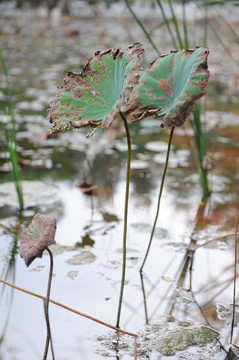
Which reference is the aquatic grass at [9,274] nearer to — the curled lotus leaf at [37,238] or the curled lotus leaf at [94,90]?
the curled lotus leaf at [37,238]

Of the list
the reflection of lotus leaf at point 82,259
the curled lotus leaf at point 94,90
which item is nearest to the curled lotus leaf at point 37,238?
the curled lotus leaf at point 94,90

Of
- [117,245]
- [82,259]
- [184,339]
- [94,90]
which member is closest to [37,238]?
[94,90]

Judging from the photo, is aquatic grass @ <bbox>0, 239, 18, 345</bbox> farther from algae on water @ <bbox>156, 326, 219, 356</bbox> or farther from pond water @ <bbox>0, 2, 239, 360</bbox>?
algae on water @ <bbox>156, 326, 219, 356</bbox>

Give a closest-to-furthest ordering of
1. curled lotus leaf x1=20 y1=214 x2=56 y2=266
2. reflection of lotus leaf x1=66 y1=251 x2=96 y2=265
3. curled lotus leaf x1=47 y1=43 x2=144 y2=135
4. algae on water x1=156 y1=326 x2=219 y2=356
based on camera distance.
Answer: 1. curled lotus leaf x1=20 y1=214 x2=56 y2=266
2. curled lotus leaf x1=47 y1=43 x2=144 y2=135
3. algae on water x1=156 y1=326 x2=219 y2=356
4. reflection of lotus leaf x1=66 y1=251 x2=96 y2=265

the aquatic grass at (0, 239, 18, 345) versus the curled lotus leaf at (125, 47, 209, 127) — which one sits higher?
the curled lotus leaf at (125, 47, 209, 127)

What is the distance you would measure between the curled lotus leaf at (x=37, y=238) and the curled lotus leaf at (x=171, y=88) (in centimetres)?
27

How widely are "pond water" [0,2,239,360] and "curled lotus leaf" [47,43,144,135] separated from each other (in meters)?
0.49

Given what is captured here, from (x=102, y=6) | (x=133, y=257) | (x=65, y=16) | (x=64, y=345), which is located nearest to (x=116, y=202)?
(x=133, y=257)

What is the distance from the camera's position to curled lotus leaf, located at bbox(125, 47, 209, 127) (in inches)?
39.3

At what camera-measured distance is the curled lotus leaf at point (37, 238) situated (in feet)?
3.04

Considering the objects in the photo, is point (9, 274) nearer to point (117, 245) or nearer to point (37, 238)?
point (117, 245)

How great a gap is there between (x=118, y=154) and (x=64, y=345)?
1550 mm

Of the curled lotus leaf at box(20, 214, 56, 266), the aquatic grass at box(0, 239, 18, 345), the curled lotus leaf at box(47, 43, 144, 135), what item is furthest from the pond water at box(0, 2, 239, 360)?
the curled lotus leaf at box(47, 43, 144, 135)

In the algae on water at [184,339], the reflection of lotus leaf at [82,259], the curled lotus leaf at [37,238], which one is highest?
the reflection of lotus leaf at [82,259]
